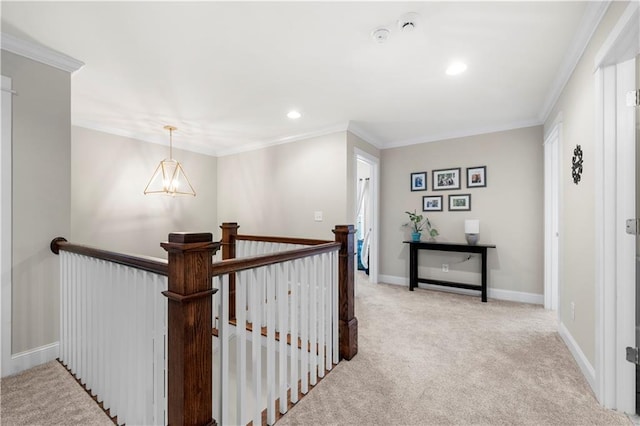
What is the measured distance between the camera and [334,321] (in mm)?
2166

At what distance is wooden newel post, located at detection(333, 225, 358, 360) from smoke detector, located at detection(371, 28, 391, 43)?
4.42 ft

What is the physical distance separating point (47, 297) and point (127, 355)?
1300 mm

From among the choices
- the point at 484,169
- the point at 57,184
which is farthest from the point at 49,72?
the point at 484,169

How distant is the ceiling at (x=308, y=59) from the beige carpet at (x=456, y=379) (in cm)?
227

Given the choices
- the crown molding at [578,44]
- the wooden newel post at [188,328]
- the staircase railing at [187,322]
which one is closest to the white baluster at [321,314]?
the staircase railing at [187,322]

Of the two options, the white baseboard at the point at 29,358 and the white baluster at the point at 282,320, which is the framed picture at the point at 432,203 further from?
the white baseboard at the point at 29,358

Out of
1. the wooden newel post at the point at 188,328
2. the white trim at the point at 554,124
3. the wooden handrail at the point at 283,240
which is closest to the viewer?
the wooden newel post at the point at 188,328

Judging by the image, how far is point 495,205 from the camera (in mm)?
3875

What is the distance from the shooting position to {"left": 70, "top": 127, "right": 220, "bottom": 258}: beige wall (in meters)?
3.68

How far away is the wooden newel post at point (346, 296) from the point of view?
219 cm

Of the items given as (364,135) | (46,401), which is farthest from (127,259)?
(364,135)

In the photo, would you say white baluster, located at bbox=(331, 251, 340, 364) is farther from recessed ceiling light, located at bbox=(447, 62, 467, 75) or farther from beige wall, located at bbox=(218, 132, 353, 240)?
recessed ceiling light, located at bbox=(447, 62, 467, 75)

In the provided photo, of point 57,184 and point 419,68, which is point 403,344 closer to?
point 419,68

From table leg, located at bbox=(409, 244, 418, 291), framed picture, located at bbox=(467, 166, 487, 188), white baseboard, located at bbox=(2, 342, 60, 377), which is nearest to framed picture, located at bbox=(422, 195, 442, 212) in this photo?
framed picture, located at bbox=(467, 166, 487, 188)
